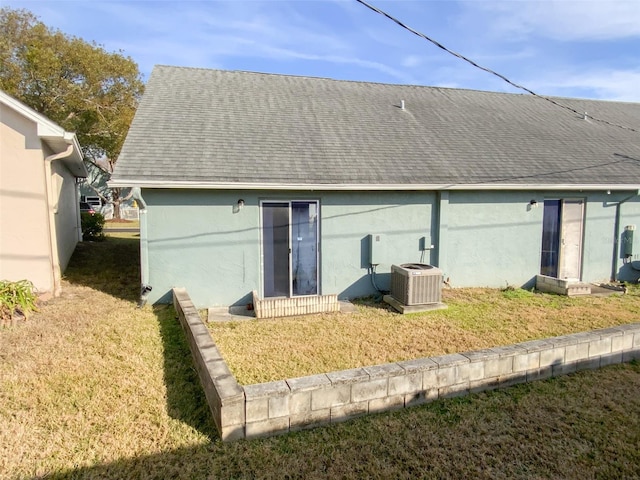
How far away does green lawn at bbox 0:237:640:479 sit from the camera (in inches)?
123

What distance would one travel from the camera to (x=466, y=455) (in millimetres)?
3320

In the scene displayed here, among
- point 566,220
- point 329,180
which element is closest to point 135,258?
point 329,180

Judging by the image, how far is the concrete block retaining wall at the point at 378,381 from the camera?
11.4 feet

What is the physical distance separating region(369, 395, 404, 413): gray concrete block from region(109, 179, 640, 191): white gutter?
4444 mm

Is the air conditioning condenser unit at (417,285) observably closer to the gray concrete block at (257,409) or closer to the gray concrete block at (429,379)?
the gray concrete block at (429,379)

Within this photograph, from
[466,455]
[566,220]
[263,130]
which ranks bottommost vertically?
[466,455]

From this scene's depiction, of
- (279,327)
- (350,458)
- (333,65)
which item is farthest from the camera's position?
(333,65)

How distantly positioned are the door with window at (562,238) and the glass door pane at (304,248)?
5608mm

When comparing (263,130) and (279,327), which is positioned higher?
(263,130)

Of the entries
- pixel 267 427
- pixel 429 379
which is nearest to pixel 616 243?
pixel 429 379

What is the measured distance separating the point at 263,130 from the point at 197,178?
2552 mm

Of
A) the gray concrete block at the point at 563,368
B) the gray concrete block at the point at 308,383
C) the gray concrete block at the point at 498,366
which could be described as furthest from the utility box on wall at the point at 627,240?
the gray concrete block at the point at 308,383

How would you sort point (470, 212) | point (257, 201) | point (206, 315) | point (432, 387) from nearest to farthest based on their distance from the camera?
point (432, 387)
point (206, 315)
point (257, 201)
point (470, 212)

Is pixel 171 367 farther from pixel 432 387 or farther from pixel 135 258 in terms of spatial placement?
pixel 135 258
